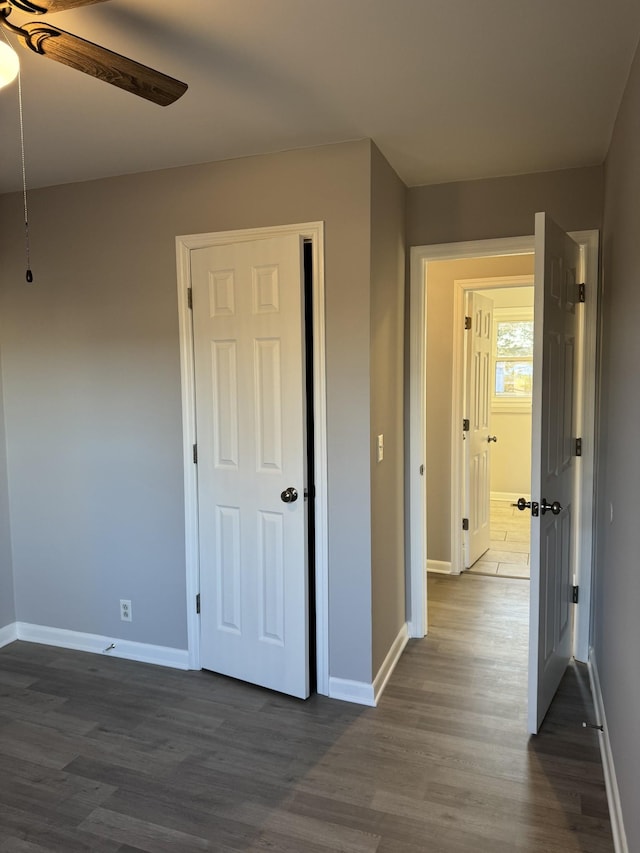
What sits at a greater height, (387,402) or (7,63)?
(7,63)

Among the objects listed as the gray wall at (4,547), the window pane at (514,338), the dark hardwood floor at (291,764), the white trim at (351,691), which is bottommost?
the dark hardwood floor at (291,764)

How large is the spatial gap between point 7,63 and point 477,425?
155 inches

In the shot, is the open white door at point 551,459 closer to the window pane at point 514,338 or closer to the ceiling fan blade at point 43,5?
the ceiling fan blade at point 43,5

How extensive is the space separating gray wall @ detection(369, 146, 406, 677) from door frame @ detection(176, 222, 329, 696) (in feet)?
0.73

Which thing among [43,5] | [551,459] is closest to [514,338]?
[551,459]

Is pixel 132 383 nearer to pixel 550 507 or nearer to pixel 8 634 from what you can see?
pixel 8 634

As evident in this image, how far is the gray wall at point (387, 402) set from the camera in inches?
106

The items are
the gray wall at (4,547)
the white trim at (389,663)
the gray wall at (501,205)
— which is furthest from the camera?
the gray wall at (4,547)

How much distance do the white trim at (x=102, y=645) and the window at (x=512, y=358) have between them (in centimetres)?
511

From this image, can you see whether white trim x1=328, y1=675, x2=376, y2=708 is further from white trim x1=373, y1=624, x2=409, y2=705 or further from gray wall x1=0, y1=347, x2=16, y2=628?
gray wall x1=0, y1=347, x2=16, y2=628

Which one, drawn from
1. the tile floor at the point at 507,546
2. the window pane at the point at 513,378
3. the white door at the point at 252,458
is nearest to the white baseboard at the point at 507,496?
the tile floor at the point at 507,546

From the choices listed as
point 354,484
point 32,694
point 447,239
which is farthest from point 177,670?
point 447,239

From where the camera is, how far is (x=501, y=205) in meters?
3.05

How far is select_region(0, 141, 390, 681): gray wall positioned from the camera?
8.70ft
